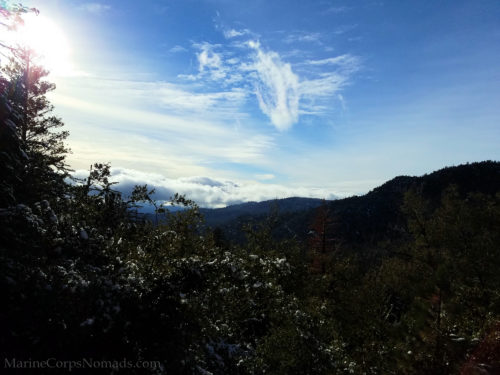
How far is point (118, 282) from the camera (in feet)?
23.0

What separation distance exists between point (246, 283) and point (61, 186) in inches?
291

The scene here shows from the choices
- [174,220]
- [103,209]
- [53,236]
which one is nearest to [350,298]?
[174,220]

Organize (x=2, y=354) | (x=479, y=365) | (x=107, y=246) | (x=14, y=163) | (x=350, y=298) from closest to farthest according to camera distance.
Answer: (x=2, y=354) → (x=14, y=163) → (x=107, y=246) → (x=479, y=365) → (x=350, y=298)

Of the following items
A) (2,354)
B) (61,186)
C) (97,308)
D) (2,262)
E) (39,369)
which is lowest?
(39,369)

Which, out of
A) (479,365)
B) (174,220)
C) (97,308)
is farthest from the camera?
(174,220)

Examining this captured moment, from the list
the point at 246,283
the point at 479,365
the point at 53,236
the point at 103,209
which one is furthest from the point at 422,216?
the point at 53,236

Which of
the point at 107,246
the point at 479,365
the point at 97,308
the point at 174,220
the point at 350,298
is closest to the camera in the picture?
the point at 97,308

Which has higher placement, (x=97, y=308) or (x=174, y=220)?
(x=174, y=220)

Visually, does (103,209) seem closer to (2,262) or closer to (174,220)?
(174,220)

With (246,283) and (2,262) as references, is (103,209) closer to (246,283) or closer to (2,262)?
(2,262)

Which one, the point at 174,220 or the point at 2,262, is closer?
the point at 2,262

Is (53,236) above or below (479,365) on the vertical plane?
above

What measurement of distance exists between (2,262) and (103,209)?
424 centimetres

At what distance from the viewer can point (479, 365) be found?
9.34 meters
